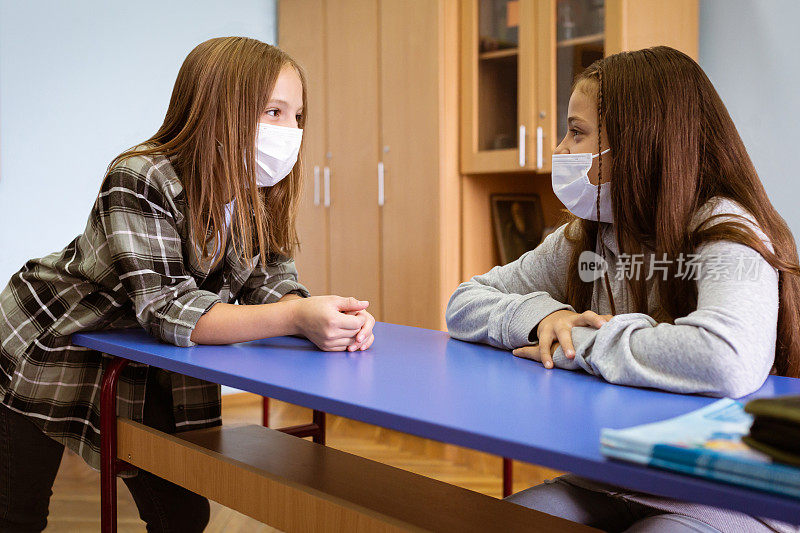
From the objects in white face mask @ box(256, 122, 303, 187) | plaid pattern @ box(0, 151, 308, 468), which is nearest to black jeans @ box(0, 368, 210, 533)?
plaid pattern @ box(0, 151, 308, 468)

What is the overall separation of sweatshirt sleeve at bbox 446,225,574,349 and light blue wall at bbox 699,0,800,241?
4.91 feet

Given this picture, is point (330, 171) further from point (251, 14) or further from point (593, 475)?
point (593, 475)

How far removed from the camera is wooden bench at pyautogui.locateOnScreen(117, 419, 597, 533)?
104 centimetres

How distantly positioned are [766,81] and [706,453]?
7.82ft

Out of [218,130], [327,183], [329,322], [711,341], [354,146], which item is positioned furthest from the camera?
[327,183]

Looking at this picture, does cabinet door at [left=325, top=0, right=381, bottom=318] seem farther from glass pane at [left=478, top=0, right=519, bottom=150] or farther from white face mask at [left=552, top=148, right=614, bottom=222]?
white face mask at [left=552, top=148, right=614, bottom=222]

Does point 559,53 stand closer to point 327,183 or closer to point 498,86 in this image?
point 498,86

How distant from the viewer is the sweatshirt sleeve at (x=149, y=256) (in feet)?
4.03

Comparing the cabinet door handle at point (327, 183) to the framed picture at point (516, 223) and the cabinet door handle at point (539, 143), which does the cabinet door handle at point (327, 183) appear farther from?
the cabinet door handle at point (539, 143)

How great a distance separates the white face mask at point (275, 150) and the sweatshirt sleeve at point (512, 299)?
42 centimetres

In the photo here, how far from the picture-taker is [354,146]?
132 inches

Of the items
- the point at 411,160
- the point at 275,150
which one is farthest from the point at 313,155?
the point at 275,150

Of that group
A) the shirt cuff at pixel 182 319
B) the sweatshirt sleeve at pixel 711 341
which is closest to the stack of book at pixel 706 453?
the sweatshirt sleeve at pixel 711 341

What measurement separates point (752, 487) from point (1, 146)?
10.8ft
